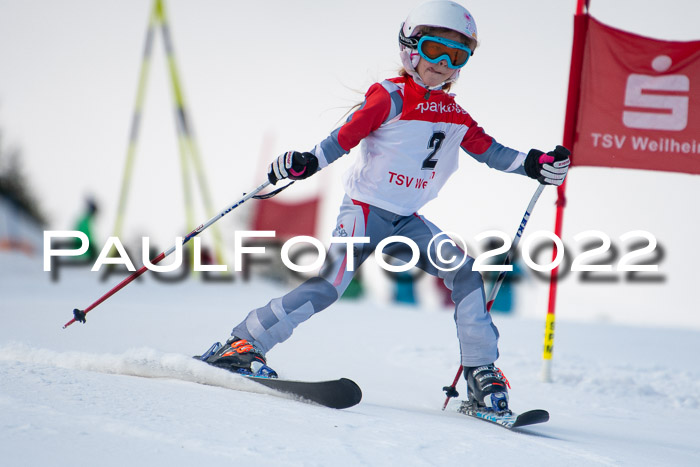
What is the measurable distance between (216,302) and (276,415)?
5.54 m

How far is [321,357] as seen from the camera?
15.2 feet

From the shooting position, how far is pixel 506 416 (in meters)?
2.94

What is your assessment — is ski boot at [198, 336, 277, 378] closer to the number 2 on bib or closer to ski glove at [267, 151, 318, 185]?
ski glove at [267, 151, 318, 185]

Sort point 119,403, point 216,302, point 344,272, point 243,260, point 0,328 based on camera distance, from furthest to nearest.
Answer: point 243,260
point 216,302
point 0,328
point 344,272
point 119,403

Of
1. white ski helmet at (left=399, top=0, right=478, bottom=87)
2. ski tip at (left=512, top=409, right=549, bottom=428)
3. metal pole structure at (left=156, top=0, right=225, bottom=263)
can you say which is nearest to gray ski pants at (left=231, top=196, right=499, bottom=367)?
ski tip at (left=512, top=409, right=549, bottom=428)

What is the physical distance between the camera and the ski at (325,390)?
8.91 ft

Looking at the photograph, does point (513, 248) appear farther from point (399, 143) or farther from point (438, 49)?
point (438, 49)

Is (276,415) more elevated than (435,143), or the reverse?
(435,143)

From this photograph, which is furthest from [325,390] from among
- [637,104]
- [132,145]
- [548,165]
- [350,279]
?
[132,145]

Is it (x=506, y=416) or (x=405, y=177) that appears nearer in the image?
(x=506, y=416)

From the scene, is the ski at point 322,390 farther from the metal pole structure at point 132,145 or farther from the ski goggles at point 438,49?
the metal pole structure at point 132,145

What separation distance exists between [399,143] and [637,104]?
252 centimetres

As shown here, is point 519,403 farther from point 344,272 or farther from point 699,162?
point 699,162

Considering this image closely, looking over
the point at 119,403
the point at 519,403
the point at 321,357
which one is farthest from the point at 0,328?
the point at 519,403
